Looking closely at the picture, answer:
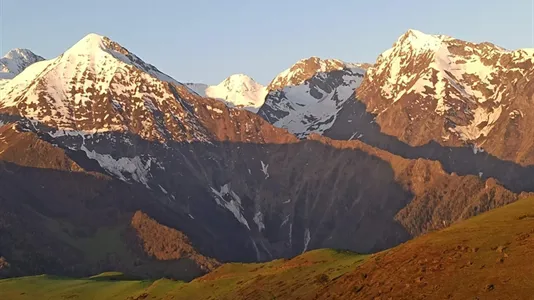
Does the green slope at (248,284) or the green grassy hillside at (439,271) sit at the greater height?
the green slope at (248,284)

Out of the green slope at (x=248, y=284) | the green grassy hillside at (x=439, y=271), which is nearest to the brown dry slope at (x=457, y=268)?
the green grassy hillside at (x=439, y=271)

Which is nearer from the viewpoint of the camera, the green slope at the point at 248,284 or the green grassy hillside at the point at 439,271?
the green grassy hillside at the point at 439,271

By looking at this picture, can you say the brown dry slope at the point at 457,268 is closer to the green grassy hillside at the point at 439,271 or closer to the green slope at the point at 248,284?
the green grassy hillside at the point at 439,271

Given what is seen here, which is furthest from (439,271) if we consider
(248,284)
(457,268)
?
(248,284)

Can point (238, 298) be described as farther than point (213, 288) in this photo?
No

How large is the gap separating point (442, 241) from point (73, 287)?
125733mm

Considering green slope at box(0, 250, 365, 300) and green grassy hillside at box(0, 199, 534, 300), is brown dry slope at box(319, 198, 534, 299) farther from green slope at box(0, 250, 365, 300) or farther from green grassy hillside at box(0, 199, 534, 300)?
green slope at box(0, 250, 365, 300)

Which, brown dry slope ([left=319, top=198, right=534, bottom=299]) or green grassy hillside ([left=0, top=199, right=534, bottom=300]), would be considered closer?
brown dry slope ([left=319, top=198, right=534, bottom=299])

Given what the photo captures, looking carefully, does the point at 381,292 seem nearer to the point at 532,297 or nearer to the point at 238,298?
the point at 532,297

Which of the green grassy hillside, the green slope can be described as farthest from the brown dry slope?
the green slope

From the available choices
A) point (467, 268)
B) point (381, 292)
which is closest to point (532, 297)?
point (467, 268)

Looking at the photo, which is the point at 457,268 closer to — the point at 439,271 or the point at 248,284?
the point at 439,271

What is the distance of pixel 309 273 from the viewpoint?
380 ft

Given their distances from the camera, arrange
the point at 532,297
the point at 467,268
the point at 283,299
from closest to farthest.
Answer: the point at 532,297, the point at 467,268, the point at 283,299
